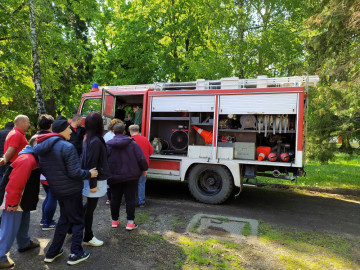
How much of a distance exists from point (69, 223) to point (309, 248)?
327 cm

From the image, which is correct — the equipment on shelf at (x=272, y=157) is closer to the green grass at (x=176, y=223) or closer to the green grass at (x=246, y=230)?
the green grass at (x=246, y=230)

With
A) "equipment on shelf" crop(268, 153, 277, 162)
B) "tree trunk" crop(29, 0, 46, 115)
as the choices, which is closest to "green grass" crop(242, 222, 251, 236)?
"equipment on shelf" crop(268, 153, 277, 162)

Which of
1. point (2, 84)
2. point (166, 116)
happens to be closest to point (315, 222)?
point (166, 116)

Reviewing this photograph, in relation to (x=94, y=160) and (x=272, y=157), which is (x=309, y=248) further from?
(x=94, y=160)

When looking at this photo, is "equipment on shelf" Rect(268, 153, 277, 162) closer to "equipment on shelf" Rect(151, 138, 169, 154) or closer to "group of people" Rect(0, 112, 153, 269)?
"equipment on shelf" Rect(151, 138, 169, 154)

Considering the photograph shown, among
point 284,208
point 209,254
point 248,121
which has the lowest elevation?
point 209,254

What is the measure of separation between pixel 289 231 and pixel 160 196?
3.22 meters

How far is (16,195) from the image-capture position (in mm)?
2984

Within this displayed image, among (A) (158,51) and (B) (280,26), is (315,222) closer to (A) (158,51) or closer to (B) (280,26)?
(B) (280,26)

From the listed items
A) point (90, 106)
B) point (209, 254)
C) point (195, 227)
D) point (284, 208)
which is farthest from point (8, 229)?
point (284, 208)

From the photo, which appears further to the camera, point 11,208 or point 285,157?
point 285,157

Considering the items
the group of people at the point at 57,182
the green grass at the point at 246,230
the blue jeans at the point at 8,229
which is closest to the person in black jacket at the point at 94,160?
the group of people at the point at 57,182

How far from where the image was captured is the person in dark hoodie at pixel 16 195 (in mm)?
2980

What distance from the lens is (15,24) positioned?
9984mm
